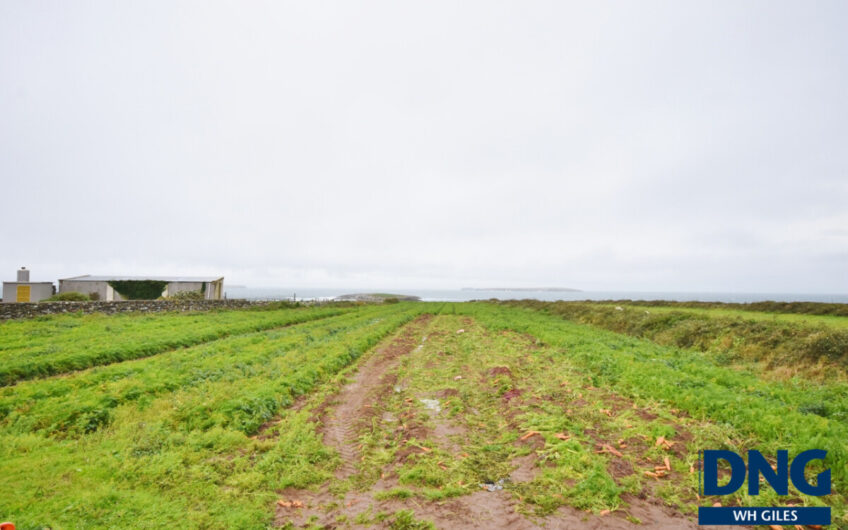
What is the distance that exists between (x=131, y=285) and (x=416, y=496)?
60546 mm

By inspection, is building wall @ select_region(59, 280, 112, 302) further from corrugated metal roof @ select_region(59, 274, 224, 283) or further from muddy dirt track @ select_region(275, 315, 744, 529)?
muddy dirt track @ select_region(275, 315, 744, 529)

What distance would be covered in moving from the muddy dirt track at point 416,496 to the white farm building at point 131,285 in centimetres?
5111

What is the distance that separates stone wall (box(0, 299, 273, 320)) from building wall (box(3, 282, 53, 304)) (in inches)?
701

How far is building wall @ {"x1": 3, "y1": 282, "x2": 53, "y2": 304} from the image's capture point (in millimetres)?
45812

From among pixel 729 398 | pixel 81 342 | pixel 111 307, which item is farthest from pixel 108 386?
pixel 111 307

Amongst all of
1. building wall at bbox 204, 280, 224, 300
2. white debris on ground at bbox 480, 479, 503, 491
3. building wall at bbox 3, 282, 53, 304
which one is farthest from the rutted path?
building wall at bbox 3, 282, 53, 304

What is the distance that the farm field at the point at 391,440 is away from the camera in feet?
19.3

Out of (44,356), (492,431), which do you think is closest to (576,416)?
(492,431)

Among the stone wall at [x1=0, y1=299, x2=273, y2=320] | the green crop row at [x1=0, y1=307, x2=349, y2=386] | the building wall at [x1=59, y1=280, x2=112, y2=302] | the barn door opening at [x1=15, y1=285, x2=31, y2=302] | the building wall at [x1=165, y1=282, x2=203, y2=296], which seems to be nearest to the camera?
the green crop row at [x1=0, y1=307, x2=349, y2=386]

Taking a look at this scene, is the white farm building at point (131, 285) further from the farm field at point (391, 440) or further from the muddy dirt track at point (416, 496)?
the muddy dirt track at point (416, 496)

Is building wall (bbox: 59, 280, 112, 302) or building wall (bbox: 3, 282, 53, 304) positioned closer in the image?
building wall (bbox: 3, 282, 53, 304)

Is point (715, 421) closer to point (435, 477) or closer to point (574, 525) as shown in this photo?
point (574, 525)

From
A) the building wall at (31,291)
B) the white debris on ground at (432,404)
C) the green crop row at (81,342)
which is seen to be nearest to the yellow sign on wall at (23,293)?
the building wall at (31,291)

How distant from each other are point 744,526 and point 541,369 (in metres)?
9.72
